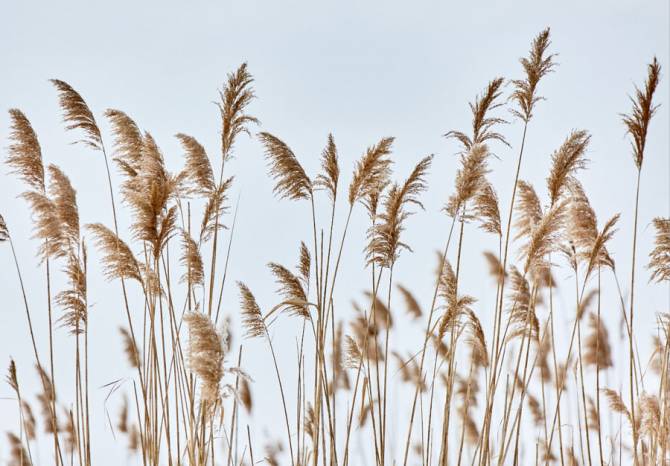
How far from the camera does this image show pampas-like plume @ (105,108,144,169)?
13.7ft

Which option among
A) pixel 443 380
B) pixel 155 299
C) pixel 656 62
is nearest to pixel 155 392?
pixel 155 299

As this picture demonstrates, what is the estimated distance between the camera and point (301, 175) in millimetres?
4102

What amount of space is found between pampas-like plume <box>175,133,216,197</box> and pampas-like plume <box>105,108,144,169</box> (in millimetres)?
212

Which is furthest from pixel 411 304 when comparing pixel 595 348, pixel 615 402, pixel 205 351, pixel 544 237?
pixel 205 351

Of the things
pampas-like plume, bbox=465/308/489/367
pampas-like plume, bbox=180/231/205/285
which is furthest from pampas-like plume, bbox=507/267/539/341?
pampas-like plume, bbox=180/231/205/285

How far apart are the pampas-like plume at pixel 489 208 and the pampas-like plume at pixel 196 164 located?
56.0 inches

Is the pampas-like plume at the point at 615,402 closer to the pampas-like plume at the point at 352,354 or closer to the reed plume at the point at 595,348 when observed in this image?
the reed plume at the point at 595,348

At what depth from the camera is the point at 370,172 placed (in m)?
4.07

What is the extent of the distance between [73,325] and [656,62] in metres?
3.18

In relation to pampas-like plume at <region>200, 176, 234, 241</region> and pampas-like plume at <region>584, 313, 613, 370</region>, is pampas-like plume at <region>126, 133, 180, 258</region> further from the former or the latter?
pampas-like plume at <region>584, 313, 613, 370</region>

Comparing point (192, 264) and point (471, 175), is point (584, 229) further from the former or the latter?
point (192, 264)

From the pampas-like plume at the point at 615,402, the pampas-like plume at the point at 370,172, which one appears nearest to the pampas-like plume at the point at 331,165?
the pampas-like plume at the point at 370,172

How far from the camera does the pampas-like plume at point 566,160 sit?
13.0 ft

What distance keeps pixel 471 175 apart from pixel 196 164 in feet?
4.68
